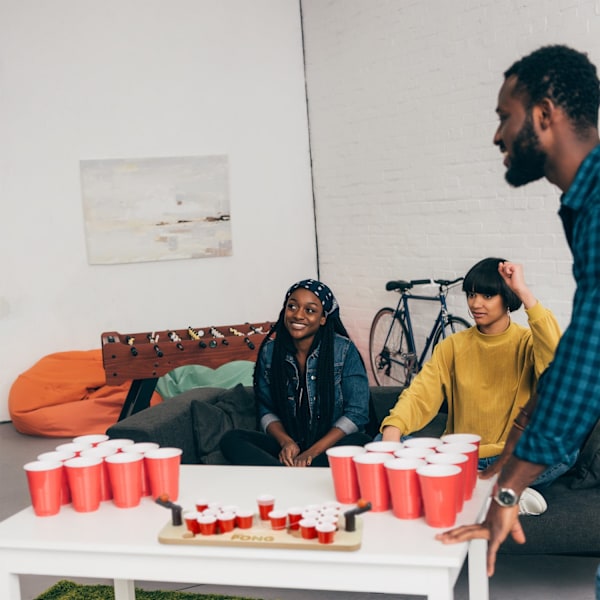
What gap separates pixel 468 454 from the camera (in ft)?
6.18

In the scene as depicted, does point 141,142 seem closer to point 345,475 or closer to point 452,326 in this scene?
point 452,326

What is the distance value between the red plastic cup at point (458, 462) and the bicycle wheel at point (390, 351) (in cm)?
436

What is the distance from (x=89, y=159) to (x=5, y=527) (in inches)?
208

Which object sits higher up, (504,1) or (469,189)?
(504,1)

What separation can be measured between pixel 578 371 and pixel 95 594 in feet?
7.79

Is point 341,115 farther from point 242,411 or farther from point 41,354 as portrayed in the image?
point 242,411

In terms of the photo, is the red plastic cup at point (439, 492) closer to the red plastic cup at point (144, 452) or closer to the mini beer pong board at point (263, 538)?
the mini beer pong board at point (263, 538)

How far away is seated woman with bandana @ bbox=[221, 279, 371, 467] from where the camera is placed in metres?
3.47

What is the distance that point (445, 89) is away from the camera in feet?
18.8

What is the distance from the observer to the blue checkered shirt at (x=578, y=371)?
131 cm

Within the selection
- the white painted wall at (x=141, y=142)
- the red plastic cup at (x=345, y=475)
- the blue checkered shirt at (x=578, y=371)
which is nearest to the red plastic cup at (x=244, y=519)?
the red plastic cup at (x=345, y=475)

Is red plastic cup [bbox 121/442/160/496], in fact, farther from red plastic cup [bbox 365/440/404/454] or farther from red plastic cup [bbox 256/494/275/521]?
red plastic cup [bbox 365/440/404/454]

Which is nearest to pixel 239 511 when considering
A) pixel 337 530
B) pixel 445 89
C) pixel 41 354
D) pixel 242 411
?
pixel 337 530

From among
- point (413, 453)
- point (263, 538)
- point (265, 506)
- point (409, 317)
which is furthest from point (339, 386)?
point (409, 317)
